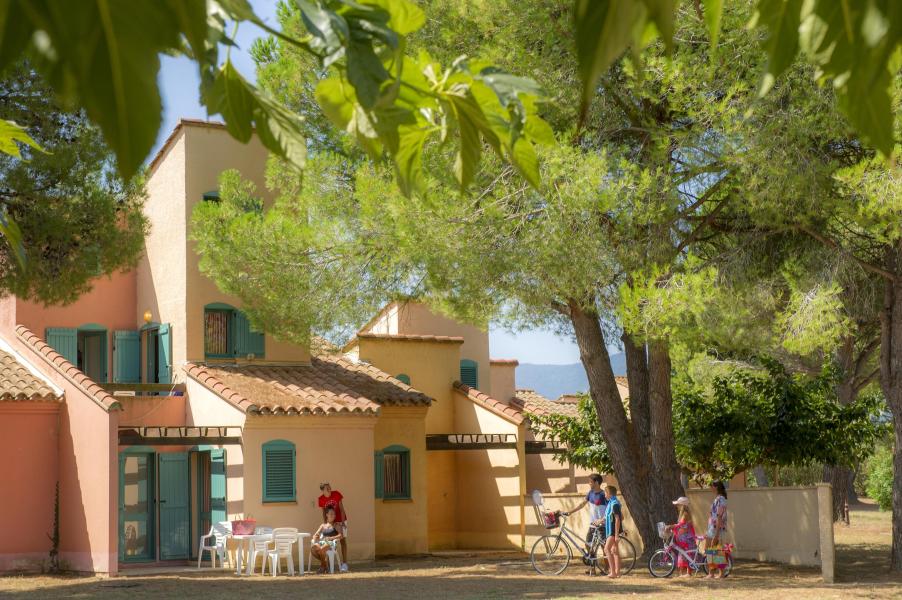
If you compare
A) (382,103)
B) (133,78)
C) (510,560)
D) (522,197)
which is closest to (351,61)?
(382,103)

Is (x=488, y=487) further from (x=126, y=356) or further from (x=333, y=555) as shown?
(x=126, y=356)

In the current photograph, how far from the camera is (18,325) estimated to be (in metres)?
20.0

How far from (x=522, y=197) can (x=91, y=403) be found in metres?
8.00

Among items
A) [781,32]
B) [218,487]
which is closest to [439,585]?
[218,487]

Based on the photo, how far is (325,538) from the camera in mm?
17938

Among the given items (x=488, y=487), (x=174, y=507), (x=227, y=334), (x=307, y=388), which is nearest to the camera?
(x=174, y=507)

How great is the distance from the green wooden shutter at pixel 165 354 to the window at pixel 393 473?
414cm

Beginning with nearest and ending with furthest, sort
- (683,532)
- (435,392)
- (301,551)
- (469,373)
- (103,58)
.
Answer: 1. (103,58)
2. (683,532)
3. (301,551)
4. (435,392)
5. (469,373)

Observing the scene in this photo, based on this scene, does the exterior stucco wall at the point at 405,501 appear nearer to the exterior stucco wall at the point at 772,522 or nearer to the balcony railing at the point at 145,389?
the balcony railing at the point at 145,389

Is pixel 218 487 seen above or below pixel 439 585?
above

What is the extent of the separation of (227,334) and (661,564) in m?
8.88

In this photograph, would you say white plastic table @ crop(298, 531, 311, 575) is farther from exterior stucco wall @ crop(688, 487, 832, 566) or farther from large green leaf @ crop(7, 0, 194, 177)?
large green leaf @ crop(7, 0, 194, 177)

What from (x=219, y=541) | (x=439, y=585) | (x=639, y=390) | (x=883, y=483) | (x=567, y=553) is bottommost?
A: (x=883, y=483)

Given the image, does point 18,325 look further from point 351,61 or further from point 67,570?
point 351,61
